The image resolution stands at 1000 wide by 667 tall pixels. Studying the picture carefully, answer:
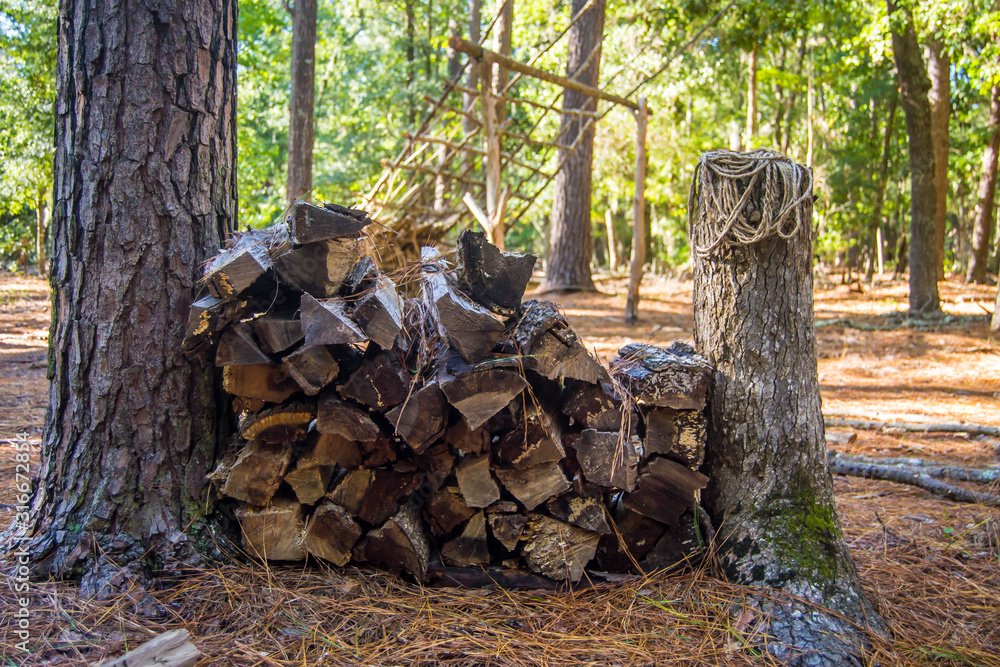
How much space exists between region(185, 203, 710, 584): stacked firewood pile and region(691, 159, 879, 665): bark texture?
0.13m

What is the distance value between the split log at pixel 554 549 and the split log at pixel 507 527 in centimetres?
4

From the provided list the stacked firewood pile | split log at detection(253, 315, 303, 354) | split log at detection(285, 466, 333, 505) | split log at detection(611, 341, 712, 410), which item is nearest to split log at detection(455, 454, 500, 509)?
the stacked firewood pile

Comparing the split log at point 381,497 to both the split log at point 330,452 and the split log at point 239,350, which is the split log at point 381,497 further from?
the split log at point 239,350

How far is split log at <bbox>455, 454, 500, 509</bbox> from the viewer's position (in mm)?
2203

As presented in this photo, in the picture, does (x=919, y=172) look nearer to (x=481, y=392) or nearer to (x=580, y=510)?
(x=580, y=510)

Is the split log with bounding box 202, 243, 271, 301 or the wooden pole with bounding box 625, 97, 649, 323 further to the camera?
the wooden pole with bounding box 625, 97, 649, 323

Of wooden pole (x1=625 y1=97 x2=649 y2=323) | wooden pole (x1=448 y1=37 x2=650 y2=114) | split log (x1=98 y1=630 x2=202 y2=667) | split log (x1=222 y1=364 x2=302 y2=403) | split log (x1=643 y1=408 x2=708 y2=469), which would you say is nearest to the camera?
split log (x1=98 y1=630 x2=202 y2=667)

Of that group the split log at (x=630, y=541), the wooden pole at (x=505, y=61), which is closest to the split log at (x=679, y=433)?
the split log at (x=630, y=541)

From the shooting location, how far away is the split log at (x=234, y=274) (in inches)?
81.4

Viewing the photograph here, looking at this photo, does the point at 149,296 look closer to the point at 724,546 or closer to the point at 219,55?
the point at 219,55

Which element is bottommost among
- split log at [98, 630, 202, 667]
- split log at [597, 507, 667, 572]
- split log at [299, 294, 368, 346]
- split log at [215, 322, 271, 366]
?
split log at [98, 630, 202, 667]

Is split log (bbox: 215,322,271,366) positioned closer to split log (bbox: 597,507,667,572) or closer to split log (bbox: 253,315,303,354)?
split log (bbox: 253,315,303,354)

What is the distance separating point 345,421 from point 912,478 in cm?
299

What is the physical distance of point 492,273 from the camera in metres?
2.18
